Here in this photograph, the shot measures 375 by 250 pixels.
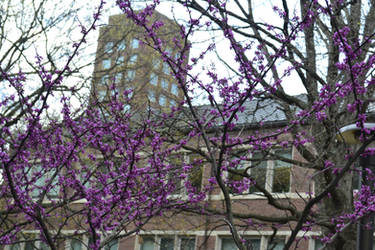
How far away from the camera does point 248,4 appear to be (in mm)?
12188

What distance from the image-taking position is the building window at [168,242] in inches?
847

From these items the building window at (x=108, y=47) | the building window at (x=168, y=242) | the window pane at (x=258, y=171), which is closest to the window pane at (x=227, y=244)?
the building window at (x=168, y=242)

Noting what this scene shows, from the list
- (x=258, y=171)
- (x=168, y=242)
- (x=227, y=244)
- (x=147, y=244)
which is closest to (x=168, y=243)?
(x=168, y=242)

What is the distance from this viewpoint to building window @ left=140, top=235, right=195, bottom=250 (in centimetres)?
2151

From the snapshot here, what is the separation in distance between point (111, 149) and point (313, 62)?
4.98 m

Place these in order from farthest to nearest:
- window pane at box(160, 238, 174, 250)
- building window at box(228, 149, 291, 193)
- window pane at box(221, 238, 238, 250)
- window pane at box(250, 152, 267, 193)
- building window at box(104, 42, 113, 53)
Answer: window pane at box(160, 238, 174, 250) → window pane at box(221, 238, 238, 250) → building window at box(104, 42, 113, 53) → window pane at box(250, 152, 267, 193) → building window at box(228, 149, 291, 193)

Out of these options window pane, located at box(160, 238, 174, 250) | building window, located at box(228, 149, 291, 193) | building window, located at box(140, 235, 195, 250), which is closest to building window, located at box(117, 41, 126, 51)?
building window, located at box(228, 149, 291, 193)

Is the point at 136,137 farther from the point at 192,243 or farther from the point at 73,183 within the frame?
the point at 192,243

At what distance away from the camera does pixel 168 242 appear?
74.2 ft

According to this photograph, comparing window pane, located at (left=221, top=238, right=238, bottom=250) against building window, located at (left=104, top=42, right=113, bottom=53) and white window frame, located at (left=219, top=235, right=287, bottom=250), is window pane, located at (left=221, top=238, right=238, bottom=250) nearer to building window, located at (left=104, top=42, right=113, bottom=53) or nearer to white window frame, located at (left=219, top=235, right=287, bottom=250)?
white window frame, located at (left=219, top=235, right=287, bottom=250)

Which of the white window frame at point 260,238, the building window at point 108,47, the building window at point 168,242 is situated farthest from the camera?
the building window at point 168,242

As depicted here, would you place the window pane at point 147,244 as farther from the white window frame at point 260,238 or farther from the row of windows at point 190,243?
the white window frame at point 260,238

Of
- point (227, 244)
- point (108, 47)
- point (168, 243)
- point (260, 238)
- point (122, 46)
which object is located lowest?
point (168, 243)

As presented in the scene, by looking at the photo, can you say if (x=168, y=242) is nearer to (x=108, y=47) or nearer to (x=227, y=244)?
(x=227, y=244)
